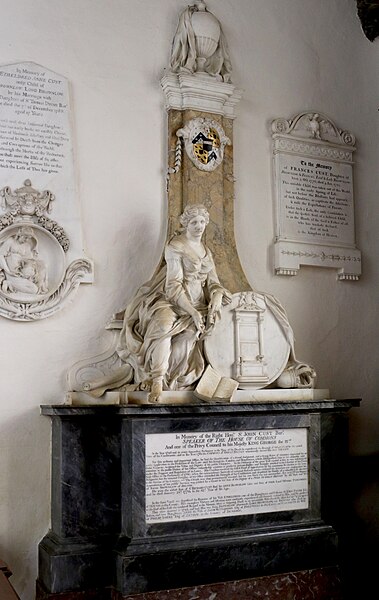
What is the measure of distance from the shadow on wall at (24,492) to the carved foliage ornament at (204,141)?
2.11 m

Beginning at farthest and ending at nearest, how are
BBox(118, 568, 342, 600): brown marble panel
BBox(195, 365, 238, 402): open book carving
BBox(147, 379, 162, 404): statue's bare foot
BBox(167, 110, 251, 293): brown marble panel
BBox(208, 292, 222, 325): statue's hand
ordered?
BBox(167, 110, 251, 293): brown marble panel → BBox(208, 292, 222, 325): statue's hand → BBox(195, 365, 238, 402): open book carving → BBox(147, 379, 162, 404): statue's bare foot → BBox(118, 568, 342, 600): brown marble panel

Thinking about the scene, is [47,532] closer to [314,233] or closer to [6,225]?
[6,225]

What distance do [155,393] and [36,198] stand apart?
60.3 inches

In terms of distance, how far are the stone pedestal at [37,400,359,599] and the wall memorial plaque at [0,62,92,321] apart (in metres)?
0.80

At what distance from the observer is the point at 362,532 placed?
557cm

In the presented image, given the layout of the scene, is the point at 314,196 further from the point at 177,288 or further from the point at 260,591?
the point at 260,591

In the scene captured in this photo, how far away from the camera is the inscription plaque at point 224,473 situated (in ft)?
14.0

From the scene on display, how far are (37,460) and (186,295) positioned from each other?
1.42 m

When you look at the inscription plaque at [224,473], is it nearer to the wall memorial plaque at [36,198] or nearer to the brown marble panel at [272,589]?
the brown marble panel at [272,589]

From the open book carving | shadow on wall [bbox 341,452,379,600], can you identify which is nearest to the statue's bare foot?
the open book carving

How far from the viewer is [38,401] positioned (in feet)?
15.5

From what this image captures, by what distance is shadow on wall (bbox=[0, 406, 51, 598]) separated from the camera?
15.0 feet

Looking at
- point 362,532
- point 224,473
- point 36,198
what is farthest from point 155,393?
point 362,532

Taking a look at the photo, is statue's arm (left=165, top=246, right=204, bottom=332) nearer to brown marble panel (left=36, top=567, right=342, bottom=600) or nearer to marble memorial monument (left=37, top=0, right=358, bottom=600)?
marble memorial monument (left=37, top=0, right=358, bottom=600)
